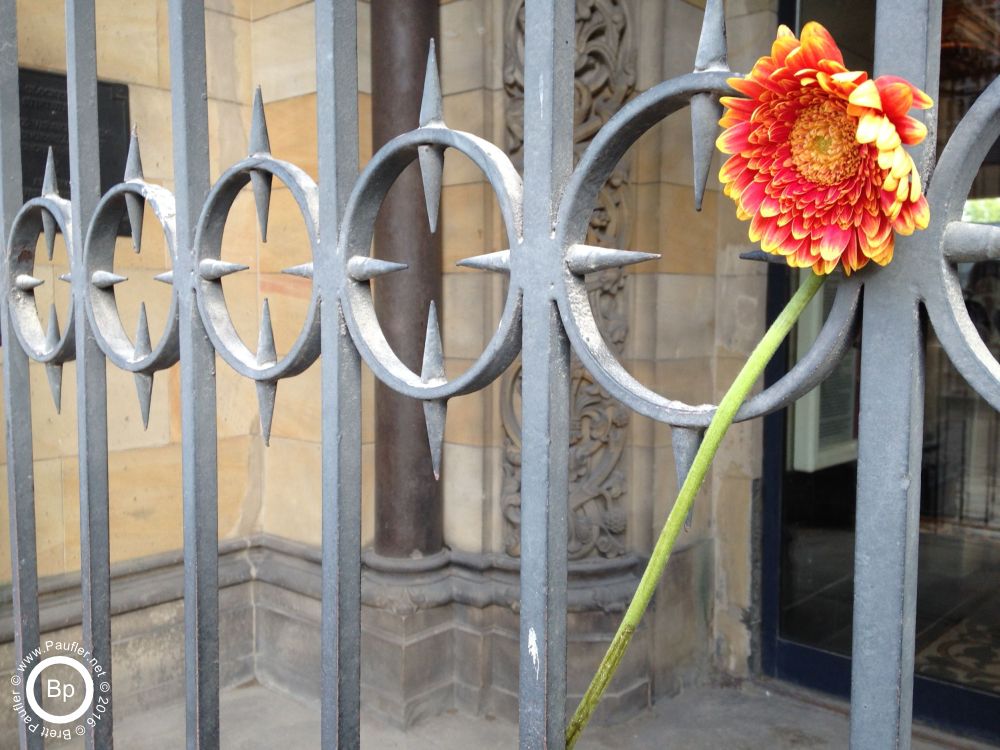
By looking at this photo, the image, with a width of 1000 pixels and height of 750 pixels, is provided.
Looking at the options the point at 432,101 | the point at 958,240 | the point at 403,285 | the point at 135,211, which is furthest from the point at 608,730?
the point at 958,240

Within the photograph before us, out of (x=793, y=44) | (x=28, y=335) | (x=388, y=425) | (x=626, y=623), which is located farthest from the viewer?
(x=388, y=425)

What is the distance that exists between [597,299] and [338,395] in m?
2.24

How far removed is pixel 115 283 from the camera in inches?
48.8

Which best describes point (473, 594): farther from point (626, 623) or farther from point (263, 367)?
point (626, 623)

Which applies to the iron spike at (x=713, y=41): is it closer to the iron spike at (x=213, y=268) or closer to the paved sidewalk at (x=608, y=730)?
the iron spike at (x=213, y=268)

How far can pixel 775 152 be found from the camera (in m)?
0.59

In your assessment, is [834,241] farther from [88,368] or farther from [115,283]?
[88,368]

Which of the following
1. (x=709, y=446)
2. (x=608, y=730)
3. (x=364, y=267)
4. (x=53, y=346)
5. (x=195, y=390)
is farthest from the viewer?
(x=608, y=730)

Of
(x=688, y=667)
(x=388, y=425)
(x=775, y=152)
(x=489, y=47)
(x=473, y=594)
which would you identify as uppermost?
(x=489, y=47)

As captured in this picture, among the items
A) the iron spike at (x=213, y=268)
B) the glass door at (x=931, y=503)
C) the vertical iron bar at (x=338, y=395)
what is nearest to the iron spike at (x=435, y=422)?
the vertical iron bar at (x=338, y=395)

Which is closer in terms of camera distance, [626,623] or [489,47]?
[626,623]

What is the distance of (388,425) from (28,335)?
1.82m

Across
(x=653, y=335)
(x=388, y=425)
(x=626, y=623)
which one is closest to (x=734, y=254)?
(x=653, y=335)

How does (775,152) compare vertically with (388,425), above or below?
above
